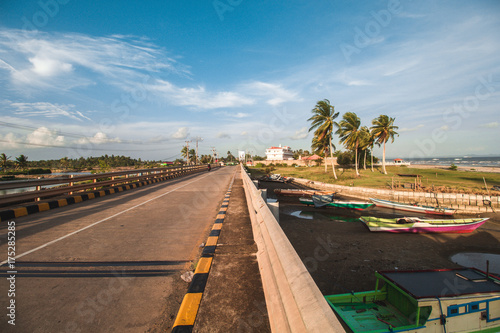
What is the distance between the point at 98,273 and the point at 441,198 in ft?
97.8

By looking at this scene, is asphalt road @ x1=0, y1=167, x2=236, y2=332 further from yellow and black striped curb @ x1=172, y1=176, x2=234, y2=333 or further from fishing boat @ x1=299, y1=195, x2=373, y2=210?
fishing boat @ x1=299, y1=195, x2=373, y2=210

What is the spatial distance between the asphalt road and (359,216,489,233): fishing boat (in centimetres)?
1053

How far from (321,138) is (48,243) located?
3705 cm

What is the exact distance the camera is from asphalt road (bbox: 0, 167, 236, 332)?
7.55ft

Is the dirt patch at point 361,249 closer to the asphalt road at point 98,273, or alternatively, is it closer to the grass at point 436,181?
the asphalt road at point 98,273

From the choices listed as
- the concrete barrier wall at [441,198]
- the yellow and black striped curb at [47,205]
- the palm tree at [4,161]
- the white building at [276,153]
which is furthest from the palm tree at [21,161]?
the white building at [276,153]

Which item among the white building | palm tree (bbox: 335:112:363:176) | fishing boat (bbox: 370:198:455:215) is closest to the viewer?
fishing boat (bbox: 370:198:455:215)

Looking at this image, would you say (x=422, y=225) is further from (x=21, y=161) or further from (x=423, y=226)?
(x=21, y=161)

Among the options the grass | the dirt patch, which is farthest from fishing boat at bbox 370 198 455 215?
the grass

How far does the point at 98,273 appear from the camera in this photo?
329cm

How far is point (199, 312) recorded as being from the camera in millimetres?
2137

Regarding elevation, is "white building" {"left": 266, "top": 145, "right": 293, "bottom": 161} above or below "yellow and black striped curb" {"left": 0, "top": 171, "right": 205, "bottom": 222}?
above

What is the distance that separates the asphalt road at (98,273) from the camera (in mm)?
2303

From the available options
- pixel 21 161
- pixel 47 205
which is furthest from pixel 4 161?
pixel 47 205
